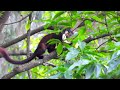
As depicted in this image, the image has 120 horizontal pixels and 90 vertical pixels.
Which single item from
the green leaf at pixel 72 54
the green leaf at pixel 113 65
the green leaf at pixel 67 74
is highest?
the green leaf at pixel 72 54

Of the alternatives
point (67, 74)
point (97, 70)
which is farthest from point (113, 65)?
point (67, 74)

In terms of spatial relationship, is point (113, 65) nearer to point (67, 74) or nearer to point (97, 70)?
point (97, 70)

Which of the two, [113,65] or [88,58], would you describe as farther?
[88,58]

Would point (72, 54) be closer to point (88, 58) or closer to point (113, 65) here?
point (88, 58)

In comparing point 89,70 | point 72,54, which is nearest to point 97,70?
point 89,70

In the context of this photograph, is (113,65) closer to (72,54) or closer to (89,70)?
(89,70)

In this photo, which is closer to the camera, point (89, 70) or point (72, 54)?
point (89, 70)

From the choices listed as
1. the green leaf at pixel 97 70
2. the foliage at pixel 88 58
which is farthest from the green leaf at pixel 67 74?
the green leaf at pixel 97 70

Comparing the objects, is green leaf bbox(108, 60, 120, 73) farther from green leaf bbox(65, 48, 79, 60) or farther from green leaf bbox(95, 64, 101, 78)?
green leaf bbox(65, 48, 79, 60)

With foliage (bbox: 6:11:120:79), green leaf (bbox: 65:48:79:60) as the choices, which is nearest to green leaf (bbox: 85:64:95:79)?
foliage (bbox: 6:11:120:79)

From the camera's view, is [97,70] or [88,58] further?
[88,58]

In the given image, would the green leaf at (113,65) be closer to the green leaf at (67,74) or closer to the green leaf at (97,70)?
the green leaf at (97,70)
